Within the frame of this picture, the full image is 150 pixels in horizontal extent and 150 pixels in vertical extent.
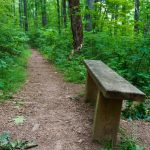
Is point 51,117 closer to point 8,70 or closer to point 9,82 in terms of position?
point 9,82

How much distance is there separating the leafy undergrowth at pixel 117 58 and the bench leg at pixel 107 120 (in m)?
1.34

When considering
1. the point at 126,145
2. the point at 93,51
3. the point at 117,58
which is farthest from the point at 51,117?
the point at 93,51

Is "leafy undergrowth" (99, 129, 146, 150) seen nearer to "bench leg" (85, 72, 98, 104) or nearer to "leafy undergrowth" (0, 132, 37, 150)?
"leafy undergrowth" (0, 132, 37, 150)

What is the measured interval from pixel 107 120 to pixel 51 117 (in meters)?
1.41

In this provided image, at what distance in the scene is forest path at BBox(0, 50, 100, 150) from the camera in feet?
13.4

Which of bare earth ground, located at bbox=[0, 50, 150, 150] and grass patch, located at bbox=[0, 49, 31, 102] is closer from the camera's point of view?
bare earth ground, located at bbox=[0, 50, 150, 150]

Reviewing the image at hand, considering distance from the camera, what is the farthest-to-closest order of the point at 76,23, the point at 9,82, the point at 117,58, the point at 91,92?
1. the point at 76,23
2. the point at 117,58
3. the point at 9,82
4. the point at 91,92

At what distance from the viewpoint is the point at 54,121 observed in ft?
15.9

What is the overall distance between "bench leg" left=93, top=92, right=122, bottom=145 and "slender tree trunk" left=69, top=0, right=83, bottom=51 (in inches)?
313

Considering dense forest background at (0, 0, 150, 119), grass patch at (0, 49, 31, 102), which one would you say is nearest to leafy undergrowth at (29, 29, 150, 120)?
dense forest background at (0, 0, 150, 119)

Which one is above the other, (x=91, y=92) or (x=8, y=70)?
(x=91, y=92)

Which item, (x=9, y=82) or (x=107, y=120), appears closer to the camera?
(x=107, y=120)

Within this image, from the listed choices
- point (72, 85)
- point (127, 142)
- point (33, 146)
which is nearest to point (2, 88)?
point (72, 85)

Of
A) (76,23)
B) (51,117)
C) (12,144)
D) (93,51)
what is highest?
(76,23)
